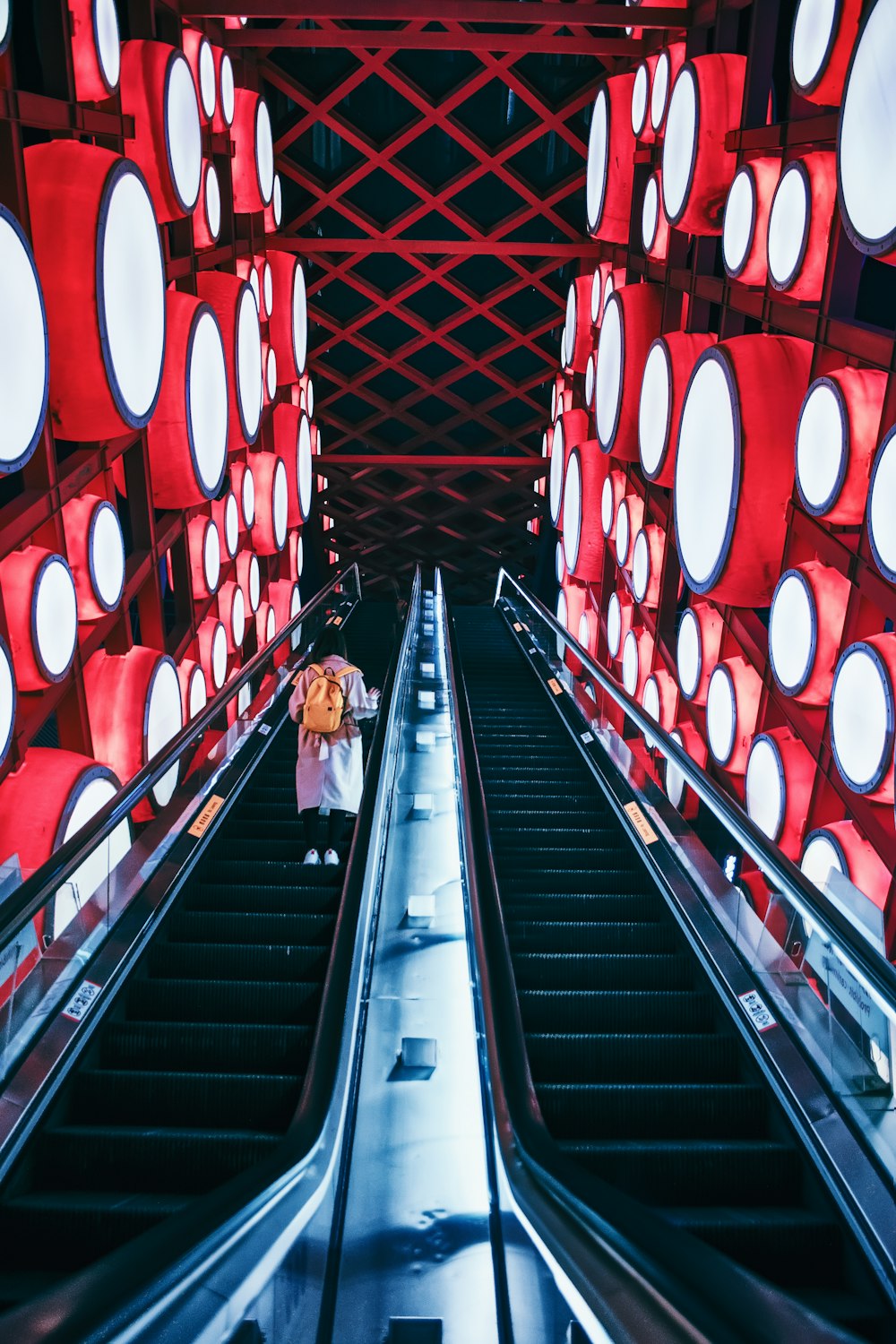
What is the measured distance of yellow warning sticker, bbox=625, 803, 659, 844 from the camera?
4.37m

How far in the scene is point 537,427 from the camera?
1590 centimetres

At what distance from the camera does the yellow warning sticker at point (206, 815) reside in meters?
4.23

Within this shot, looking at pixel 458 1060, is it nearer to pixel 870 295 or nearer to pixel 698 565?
pixel 698 565

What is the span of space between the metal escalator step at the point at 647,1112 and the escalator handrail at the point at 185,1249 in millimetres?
658

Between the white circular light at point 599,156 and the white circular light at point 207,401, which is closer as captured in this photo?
the white circular light at point 207,401

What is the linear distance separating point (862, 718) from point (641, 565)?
15.3ft

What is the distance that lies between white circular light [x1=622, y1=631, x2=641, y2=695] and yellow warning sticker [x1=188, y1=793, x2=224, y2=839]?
195 inches

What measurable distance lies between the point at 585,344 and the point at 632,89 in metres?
3.27

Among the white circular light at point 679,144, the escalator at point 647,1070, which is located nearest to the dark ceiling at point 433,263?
the white circular light at point 679,144

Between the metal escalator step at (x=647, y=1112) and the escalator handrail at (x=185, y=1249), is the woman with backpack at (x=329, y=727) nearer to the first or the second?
the escalator handrail at (x=185, y=1249)

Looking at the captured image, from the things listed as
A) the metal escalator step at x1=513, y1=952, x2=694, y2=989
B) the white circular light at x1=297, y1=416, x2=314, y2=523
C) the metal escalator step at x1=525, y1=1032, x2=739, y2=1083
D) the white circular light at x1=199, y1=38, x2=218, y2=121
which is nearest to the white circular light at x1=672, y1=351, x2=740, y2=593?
the metal escalator step at x1=513, y1=952, x2=694, y2=989

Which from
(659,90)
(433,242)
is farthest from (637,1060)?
(433,242)

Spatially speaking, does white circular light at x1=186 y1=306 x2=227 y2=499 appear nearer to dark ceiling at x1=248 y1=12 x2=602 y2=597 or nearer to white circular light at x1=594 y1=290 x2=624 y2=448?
dark ceiling at x1=248 y1=12 x2=602 y2=597

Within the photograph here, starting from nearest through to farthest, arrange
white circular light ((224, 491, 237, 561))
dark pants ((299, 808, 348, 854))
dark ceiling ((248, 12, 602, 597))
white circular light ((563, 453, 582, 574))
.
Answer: dark pants ((299, 808, 348, 854)) → white circular light ((224, 491, 237, 561)) → white circular light ((563, 453, 582, 574)) → dark ceiling ((248, 12, 602, 597))
